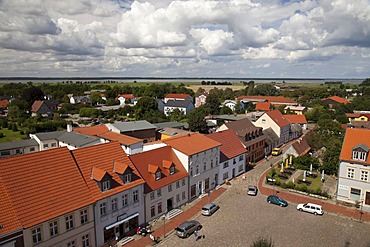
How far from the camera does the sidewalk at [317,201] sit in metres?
33.5

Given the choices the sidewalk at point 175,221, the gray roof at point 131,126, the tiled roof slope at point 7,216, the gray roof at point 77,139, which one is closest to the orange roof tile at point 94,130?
the gray roof at point 77,139

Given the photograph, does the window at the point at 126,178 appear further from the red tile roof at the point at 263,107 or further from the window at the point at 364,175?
the red tile roof at the point at 263,107

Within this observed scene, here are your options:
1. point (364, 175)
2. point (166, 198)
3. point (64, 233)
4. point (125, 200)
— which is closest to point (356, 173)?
point (364, 175)

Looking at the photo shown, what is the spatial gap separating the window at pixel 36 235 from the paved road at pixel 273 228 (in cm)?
1090

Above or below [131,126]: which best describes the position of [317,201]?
below

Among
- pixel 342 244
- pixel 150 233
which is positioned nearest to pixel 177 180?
pixel 150 233

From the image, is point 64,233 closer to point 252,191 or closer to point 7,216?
point 7,216

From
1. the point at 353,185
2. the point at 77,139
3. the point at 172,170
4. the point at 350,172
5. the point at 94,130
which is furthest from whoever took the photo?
the point at 94,130

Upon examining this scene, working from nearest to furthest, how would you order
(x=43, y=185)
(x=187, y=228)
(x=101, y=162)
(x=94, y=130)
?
1. (x=43, y=185)
2. (x=187, y=228)
3. (x=101, y=162)
4. (x=94, y=130)

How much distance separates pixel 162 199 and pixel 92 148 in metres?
10.1

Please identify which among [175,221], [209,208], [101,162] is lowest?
[175,221]

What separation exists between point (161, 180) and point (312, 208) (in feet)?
60.6

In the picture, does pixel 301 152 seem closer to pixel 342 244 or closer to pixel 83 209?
pixel 342 244

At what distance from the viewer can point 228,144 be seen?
157ft
